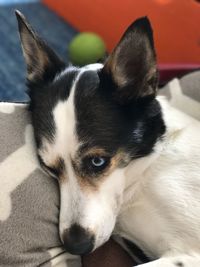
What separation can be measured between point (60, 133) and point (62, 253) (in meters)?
0.46

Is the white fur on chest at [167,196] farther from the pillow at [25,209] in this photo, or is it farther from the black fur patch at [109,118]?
the pillow at [25,209]

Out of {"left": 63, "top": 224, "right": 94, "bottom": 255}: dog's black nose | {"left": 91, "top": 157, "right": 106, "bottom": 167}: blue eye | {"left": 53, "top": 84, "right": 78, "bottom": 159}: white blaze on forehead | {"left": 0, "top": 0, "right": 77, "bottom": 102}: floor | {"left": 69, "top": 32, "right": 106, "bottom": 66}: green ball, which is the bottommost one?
{"left": 0, "top": 0, "right": 77, "bottom": 102}: floor

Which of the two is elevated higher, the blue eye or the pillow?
the blue eye

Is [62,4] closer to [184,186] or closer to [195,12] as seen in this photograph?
[195,12]

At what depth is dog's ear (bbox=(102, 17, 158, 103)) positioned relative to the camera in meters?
1.71

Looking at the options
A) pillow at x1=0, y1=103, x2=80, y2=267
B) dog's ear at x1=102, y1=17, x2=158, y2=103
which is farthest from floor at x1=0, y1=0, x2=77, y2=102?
dog's ear at x1=102, y1=17, x2=158, y2=103

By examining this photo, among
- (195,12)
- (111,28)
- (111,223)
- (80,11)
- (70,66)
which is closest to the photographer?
(111,223)

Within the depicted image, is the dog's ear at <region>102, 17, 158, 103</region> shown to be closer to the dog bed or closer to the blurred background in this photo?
the dog bed

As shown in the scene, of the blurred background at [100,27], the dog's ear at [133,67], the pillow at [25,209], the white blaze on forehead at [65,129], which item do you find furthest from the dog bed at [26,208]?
the blurred background at [100,27]

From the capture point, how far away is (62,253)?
182 cm

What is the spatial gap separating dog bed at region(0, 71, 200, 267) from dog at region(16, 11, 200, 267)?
0.16 ft

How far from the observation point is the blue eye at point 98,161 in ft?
5.68

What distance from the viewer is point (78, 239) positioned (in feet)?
5.54

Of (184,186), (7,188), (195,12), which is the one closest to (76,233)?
(7,188)
